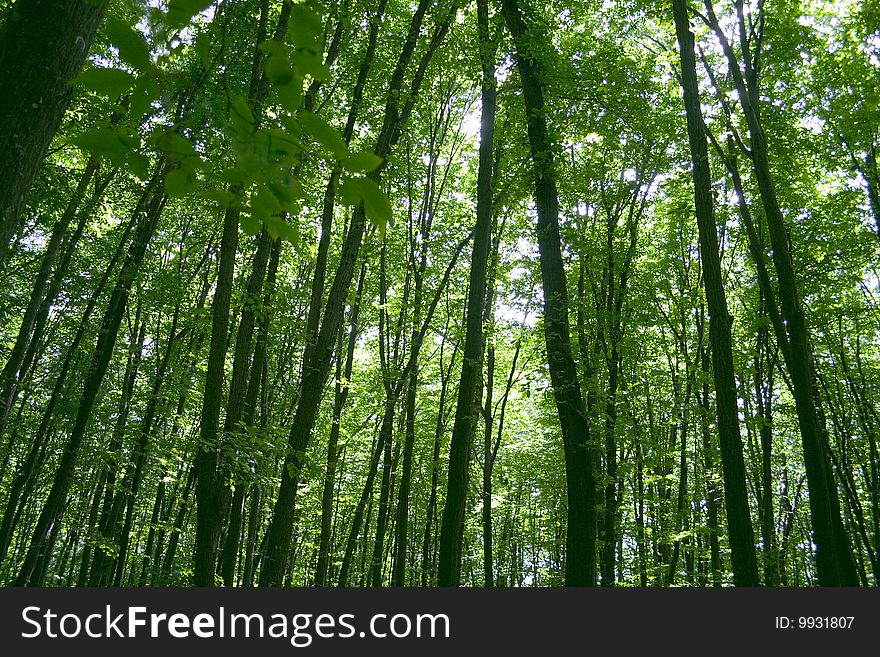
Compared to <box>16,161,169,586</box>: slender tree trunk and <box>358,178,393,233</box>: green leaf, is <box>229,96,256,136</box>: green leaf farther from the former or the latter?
<box>16,161,169,586</box>: slender tree trunk

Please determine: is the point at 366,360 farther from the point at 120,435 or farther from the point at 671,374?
the point at 120,435

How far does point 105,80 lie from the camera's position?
1.21 metres

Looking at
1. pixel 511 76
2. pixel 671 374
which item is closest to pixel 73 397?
pixel 511 76

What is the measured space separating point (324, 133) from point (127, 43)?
412 mm

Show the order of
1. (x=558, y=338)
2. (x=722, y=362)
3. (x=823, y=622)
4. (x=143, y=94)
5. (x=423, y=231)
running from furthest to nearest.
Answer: (x=423, y=231)
(x=558, y=338)
(x=722, y=362)
(x=823, y=622)
(x=143, y=94)

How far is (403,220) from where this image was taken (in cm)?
1227

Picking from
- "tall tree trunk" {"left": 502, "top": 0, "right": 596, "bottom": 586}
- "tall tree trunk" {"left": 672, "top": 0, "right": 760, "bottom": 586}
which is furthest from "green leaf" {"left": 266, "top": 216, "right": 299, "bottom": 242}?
"tall tree trunk" {"left": 502, "top": 0, "right": 596, "bottom": 586}

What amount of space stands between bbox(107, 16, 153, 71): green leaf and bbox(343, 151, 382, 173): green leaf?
442mm

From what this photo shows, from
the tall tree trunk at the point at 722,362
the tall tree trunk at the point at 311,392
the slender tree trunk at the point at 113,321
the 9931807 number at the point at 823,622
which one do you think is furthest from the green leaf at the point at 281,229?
the slender tree trunk at the point at 113,321

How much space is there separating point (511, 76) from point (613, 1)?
3.08 m

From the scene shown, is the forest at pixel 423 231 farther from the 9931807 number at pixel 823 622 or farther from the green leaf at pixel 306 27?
the 9931807 number at pixel 823 622

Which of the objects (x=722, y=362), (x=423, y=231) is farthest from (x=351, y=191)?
(x=423, y=231)

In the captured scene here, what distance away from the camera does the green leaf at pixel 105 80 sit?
1187 millimetres

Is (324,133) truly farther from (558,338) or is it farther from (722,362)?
(558,338)
